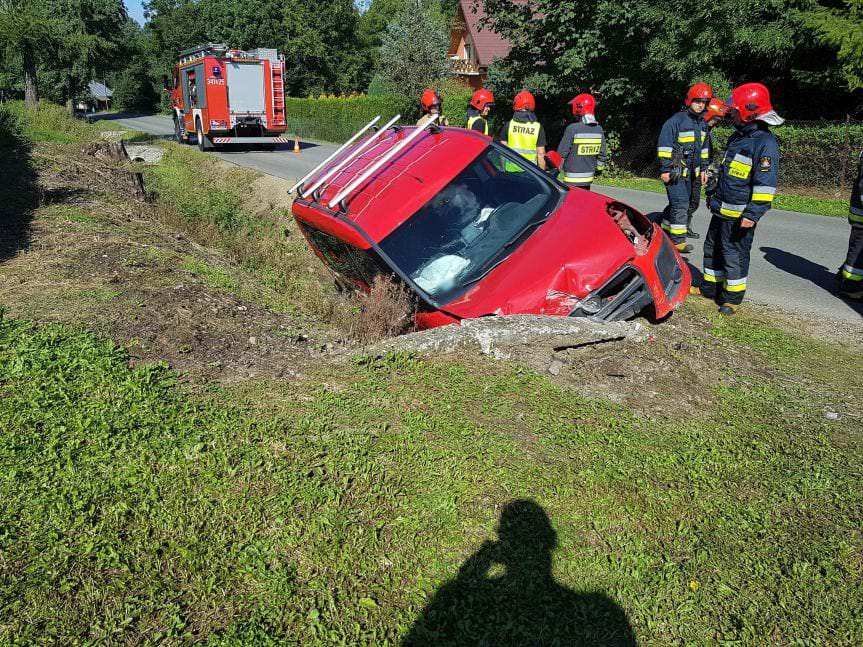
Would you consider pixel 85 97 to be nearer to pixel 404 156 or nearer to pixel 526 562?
pixel 404 156

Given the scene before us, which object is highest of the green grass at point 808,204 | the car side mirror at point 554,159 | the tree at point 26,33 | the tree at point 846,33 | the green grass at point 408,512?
the tree at point 846,33

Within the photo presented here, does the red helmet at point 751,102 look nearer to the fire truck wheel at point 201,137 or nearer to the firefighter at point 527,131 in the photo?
the firefighter at point 527,131

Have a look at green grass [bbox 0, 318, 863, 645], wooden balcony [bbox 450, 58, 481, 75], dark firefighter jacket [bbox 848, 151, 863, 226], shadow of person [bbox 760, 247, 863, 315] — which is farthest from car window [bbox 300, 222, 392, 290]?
wooden balcony [bbox 450, 58, 481, 75]

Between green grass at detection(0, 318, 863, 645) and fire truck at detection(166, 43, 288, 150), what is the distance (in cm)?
2039

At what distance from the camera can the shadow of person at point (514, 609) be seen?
2.30m

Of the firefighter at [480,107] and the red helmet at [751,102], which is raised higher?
the red helmet at [751,102]

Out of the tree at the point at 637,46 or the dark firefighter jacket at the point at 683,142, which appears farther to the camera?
the tree at the point at 637,46

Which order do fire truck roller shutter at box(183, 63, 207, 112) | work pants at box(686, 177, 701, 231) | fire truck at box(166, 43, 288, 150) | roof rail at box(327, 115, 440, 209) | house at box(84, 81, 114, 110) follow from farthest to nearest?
house at box(84, 81, 114, 110) < fire truck roller shutter at box(183, 63, 207, 112) < fire truck at box(166, 43, 288, 150) < work pants at box(686, 177, 701, 231) < roof rail at box(327, 115, 440, 209)

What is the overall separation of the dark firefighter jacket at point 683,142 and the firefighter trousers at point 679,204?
164 mm

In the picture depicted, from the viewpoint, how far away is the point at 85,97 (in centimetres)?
5506

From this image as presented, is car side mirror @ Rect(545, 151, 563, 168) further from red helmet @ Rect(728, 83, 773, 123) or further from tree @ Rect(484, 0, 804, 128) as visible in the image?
tree @ Rect(484, 0, 804, 128)

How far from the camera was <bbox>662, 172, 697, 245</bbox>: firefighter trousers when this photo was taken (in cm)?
742

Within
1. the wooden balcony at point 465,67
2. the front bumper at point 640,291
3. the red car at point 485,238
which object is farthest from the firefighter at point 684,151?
the wooden balcony at point 465,67

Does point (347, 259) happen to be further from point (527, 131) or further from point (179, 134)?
point (179, 134)
